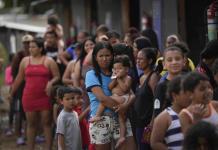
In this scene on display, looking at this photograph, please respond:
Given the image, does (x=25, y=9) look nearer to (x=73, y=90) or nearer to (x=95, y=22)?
(x=95, y=22)

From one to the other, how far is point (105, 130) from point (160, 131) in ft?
7.41

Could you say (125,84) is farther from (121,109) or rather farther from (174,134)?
(174,134)

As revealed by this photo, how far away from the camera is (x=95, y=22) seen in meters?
20.5

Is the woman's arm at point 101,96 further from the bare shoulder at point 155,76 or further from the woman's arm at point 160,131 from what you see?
the woman's arm at point 160,131

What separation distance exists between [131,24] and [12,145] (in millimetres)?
4471

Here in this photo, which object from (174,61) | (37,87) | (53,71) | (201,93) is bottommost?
(37,87)

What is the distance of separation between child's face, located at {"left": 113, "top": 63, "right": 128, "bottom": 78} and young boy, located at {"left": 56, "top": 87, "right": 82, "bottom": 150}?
0.54 metres

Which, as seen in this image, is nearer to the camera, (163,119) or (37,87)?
(163,119)

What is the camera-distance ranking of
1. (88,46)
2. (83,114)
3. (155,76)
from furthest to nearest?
(88,46), (83,114), (155,76)

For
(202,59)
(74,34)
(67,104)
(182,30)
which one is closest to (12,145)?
(182,30)

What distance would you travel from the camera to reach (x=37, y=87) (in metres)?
11.6

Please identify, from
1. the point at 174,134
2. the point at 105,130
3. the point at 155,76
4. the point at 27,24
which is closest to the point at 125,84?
the point at 155,76

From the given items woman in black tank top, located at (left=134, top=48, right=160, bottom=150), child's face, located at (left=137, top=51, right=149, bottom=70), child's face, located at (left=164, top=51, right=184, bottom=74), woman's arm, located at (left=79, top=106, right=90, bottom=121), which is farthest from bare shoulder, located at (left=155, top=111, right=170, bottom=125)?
woman's arm, located at (left=79, top=106, right=90, bottom=121)

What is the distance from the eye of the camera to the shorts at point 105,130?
27.5ft
